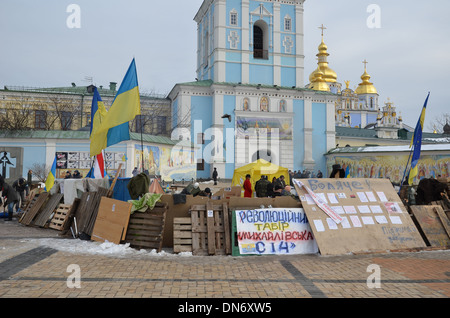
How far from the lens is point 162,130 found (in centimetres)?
4638

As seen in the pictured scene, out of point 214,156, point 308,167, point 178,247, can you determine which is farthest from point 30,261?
point 308,167

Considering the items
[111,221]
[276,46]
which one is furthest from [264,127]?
[111,221]

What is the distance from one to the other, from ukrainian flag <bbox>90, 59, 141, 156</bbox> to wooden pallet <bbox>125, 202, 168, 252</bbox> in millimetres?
2194

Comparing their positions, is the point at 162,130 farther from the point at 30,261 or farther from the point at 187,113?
the point at 30,261

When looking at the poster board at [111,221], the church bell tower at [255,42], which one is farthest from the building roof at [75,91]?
the poster board at [111,221]

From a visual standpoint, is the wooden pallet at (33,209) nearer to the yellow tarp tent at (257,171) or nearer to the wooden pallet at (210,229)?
the wooden pallet at (210,229)

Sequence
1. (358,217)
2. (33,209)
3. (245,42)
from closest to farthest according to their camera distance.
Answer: (358,217) < (33,209) < (245,42)

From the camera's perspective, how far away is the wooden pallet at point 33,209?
46.2 ft

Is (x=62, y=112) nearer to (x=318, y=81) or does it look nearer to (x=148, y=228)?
(x=148, y=228)

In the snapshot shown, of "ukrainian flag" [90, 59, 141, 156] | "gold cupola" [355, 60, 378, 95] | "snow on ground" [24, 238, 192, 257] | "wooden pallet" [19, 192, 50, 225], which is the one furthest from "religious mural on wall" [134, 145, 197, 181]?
"gold cupola" [355, 60, 378, 95]

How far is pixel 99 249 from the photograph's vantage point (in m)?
9.23

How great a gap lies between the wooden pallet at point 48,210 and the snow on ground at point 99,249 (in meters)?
3.48

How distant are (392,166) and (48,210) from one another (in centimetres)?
2988

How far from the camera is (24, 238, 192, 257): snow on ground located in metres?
8.96
